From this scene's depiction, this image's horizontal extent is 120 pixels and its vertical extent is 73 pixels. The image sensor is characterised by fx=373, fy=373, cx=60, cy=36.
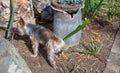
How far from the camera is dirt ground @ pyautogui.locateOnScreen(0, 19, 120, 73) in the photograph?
4695mm

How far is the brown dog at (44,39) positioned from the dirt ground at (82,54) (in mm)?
113

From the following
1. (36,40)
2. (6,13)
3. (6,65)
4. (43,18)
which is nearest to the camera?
(6,65)

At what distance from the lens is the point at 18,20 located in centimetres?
530

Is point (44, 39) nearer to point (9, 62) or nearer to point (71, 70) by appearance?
point (71, 70)

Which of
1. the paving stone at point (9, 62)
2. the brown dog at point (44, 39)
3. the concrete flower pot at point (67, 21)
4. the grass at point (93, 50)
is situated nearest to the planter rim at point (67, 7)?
the concrete flower pot at point (67, 21)

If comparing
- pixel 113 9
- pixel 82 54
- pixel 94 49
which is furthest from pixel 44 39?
pixel 113 9

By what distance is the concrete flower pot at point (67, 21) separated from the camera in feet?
15.6

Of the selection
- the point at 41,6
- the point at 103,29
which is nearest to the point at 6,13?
the point at 41,6

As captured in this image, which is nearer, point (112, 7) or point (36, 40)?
point (36, 40)

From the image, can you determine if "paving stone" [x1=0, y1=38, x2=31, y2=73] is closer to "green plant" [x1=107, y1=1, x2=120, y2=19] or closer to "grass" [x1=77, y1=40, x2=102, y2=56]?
"grass" [x1=77, y1=40, x2=102, y2=56]

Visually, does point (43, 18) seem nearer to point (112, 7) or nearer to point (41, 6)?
point (41, 6)

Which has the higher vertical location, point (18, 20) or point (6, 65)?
point (6, 65)

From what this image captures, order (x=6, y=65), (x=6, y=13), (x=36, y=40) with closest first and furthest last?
1. (x=6, y=65)
2. (x=36, y=40)
3. (x=6, y=13)

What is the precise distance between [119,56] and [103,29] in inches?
27.7
